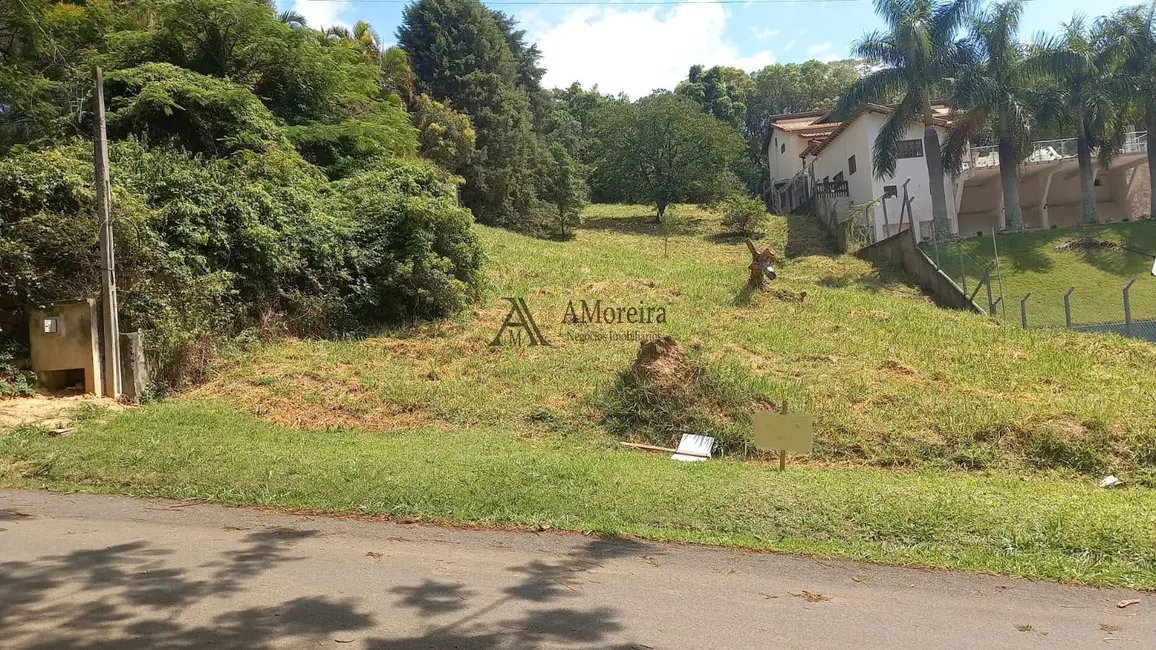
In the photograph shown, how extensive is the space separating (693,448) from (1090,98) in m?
→ 29.1

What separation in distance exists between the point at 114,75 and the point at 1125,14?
122 ft

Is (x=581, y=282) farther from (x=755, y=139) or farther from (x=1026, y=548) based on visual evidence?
(x=755, y=139)

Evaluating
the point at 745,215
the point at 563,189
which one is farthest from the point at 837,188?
the point at 563,189

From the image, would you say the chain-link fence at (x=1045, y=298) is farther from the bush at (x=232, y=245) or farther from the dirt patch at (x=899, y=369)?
the bush at (x=232, y=245)

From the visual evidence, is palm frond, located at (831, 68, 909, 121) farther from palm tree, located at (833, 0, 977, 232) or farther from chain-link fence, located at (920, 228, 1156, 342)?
chain-link fence, located at (920, 228, 1156, 342)

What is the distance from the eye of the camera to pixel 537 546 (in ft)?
17.1

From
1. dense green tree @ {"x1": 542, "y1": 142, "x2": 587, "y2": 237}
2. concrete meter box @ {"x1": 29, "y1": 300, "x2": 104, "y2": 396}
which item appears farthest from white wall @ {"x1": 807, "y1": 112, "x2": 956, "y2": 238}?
concrete meter box @ {"x1": 29, "y1": 300, "x2": 104, "y2": 396}

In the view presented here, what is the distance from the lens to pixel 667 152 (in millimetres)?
38156

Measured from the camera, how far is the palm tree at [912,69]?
25641mm

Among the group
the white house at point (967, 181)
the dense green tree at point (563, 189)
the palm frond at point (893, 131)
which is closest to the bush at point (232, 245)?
the dense green tree at point (563, 189)

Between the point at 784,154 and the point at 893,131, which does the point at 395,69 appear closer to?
the point at 893,131

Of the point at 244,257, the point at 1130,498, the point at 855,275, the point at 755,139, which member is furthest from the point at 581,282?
the point at 755,139

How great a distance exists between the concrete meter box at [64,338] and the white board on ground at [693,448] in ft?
28.8

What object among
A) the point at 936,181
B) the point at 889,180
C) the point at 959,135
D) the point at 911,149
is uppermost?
the point at 911,149
